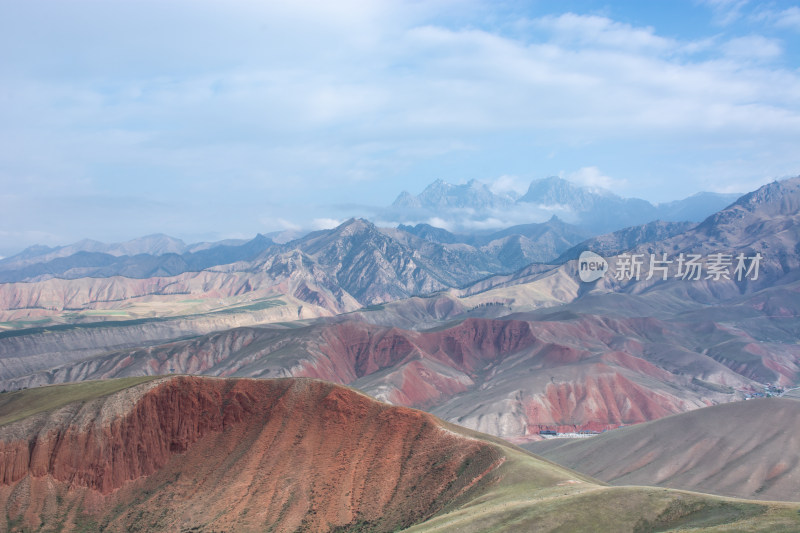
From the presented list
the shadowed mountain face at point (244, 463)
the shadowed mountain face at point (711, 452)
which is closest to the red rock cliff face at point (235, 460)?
the shadowed mountain face at point (244, 463)

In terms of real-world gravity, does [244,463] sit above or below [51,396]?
below

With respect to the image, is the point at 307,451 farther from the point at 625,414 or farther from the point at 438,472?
the point at 625,414

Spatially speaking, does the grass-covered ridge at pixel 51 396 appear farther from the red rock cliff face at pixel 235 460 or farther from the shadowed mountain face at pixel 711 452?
the shadowed mountain face at pixel 711 452

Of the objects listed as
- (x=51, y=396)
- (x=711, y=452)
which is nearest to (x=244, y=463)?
(x=51, y=396)

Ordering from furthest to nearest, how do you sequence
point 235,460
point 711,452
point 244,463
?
point 711,452 → point 235,460 → point 244,463

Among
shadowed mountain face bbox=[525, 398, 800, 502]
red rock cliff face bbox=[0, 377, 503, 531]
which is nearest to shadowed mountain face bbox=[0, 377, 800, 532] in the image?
red rock cliff face bbox=[0, 377, 503, 531]

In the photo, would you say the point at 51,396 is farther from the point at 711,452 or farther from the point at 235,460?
the point at 711,452

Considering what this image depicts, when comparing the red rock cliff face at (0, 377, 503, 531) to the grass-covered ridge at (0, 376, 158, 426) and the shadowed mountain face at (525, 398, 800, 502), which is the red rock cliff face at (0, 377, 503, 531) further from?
the shadowed mountain face at (525, 398, 800, 502)
